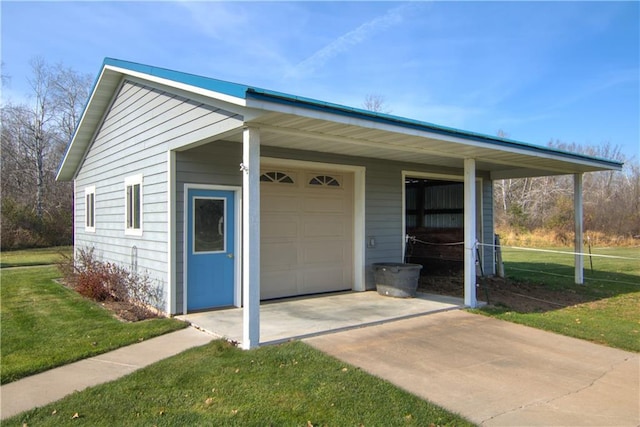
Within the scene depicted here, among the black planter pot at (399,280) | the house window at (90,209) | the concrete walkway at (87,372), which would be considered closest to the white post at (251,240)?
the concrete walkway at (87,372)

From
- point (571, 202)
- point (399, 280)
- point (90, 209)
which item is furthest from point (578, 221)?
point (571, 202)

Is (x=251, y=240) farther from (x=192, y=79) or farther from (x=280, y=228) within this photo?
(x=280, y=228)

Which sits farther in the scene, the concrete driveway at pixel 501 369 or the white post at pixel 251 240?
the white post at pixel 251 240

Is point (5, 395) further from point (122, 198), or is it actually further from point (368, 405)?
point (122, 198)

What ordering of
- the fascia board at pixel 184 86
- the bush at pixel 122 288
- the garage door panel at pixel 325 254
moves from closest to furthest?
the fascia board at pixel 184 86 → the bush at pixel 122 288 → the garage door panel at pixel 325 254

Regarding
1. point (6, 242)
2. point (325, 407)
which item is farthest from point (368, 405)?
point (6, 242)

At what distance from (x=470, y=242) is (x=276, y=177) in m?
3.67

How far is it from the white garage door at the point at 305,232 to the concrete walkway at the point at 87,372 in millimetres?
2666

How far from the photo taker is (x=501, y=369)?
4.36 metres

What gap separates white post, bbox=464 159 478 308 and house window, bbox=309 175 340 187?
2.58 metres

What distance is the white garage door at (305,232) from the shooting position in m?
7.82

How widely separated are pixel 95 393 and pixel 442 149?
5.77 meters

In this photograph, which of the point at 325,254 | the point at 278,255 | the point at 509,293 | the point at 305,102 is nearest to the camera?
the point at 305,102

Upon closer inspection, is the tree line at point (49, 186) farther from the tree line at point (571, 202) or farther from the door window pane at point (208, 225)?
the door window pane at point (208, 225)
